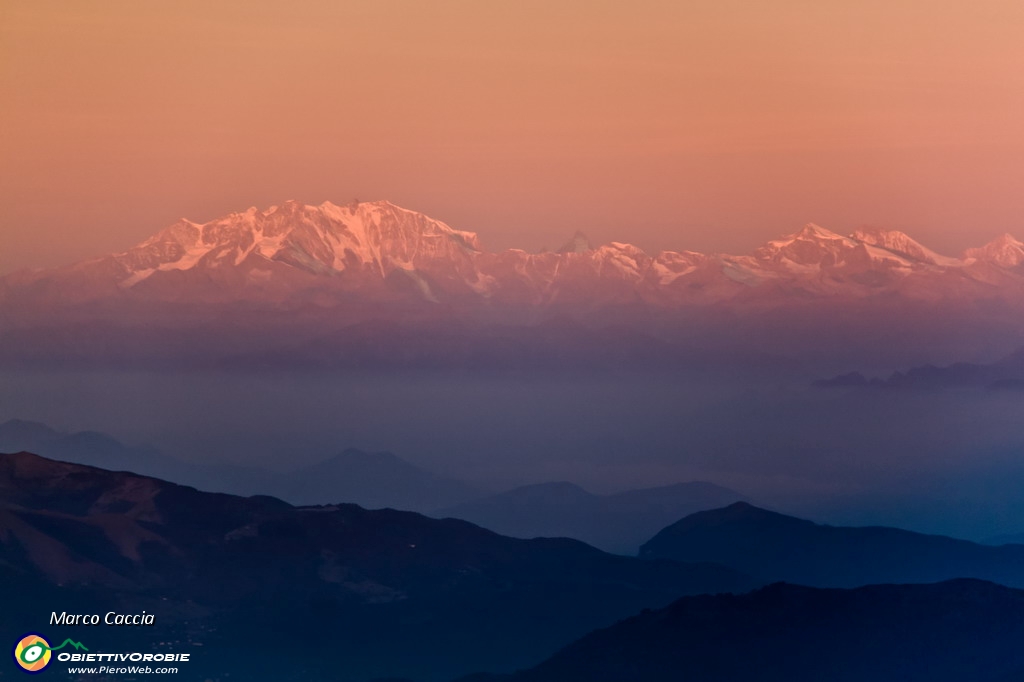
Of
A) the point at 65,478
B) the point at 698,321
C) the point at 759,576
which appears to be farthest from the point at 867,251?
the point at 65,478

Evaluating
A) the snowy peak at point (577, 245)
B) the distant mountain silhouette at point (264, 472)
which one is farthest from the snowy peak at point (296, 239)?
the distant mountain silhouette at point (264, 472)

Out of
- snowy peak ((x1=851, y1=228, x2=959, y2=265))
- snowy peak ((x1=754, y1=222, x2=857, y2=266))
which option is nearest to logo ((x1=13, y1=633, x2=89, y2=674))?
snowy peak ((x1=754, y1=222, x2=857, y2=266))

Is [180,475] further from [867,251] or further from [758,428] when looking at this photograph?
[867,251]

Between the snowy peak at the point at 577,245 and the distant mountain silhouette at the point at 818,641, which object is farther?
the snowy peak at the point at 577,245

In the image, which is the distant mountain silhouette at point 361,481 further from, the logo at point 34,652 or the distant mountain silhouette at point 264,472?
the logo at point 34,652

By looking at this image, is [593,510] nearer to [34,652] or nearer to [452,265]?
[452,265]
